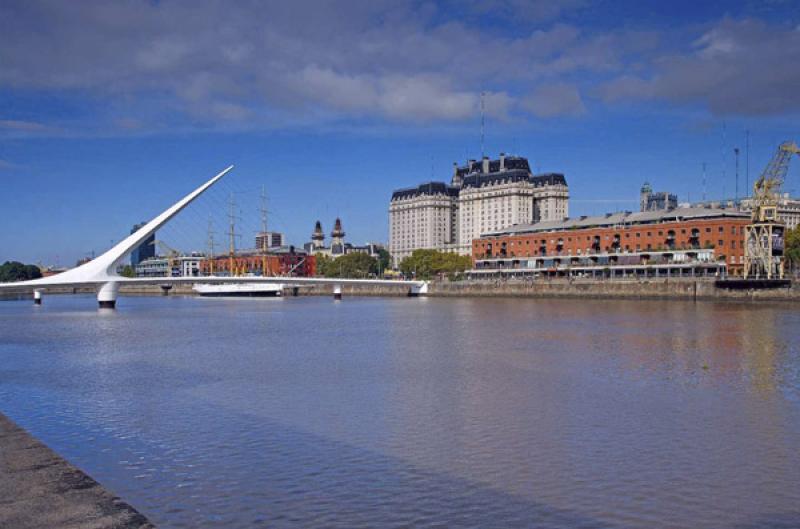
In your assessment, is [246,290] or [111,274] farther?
[246,290]

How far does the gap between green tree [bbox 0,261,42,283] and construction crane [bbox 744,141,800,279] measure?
12288 centimetres

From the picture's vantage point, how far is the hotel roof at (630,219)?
66750 millimetres

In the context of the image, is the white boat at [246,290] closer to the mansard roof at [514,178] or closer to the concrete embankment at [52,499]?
the mansard roof at [514,178]

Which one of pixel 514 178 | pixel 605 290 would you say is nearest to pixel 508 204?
pixel 514 178

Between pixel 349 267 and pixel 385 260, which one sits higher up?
pixel 385 260

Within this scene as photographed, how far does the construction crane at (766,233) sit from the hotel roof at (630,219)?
17.5 feet

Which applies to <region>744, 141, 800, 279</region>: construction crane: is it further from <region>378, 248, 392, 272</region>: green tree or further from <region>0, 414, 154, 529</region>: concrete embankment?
<region>378, 248, 392, 272</region>: green tree

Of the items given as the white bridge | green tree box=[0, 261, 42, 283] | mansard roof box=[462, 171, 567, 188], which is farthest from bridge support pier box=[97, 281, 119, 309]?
green tree box=[0, 261, 42, 283]

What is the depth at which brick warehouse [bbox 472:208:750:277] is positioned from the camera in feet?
206

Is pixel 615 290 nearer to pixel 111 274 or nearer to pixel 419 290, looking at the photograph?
pixel 419 290

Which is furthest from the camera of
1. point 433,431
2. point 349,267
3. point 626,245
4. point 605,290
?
point 349,267

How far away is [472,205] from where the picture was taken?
130 m

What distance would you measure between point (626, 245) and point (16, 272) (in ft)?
377

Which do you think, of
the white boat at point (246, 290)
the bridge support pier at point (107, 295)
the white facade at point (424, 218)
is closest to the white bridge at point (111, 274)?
the bridge support pier at point (107, 295)
